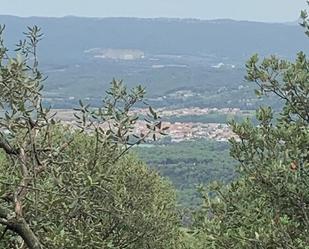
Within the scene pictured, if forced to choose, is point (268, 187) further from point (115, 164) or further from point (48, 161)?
point (48, 161)

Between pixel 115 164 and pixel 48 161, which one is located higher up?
A: pixel 48 161

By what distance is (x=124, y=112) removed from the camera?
6.14 m

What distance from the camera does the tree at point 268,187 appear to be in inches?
226

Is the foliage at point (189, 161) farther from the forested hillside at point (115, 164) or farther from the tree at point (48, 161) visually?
the tree at point (48, 161)

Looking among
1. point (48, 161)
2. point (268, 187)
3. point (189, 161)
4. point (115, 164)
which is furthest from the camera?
point (189, 161)

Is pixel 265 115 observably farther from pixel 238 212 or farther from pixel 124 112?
pixel 124 112

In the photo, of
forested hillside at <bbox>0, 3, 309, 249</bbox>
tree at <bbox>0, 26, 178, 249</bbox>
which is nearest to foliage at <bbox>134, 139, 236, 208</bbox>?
forested hillside at <bbox>0, 3, 309, 249</bbox>

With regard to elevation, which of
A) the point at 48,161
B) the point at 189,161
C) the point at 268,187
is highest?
the point at 48,161

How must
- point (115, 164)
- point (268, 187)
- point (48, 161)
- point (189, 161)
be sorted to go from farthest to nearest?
Answer: 1. point (189, 161)
2. point (115, 164)
3. point (268, 187)
4. point (48, 161)

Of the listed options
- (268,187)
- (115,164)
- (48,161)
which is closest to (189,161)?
(115,164)

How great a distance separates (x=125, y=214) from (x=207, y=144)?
91657mm

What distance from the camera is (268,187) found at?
6094 millimetres

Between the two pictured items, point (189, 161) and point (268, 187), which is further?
point (189, 161)

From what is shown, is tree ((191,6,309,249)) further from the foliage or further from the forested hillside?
the foliage
